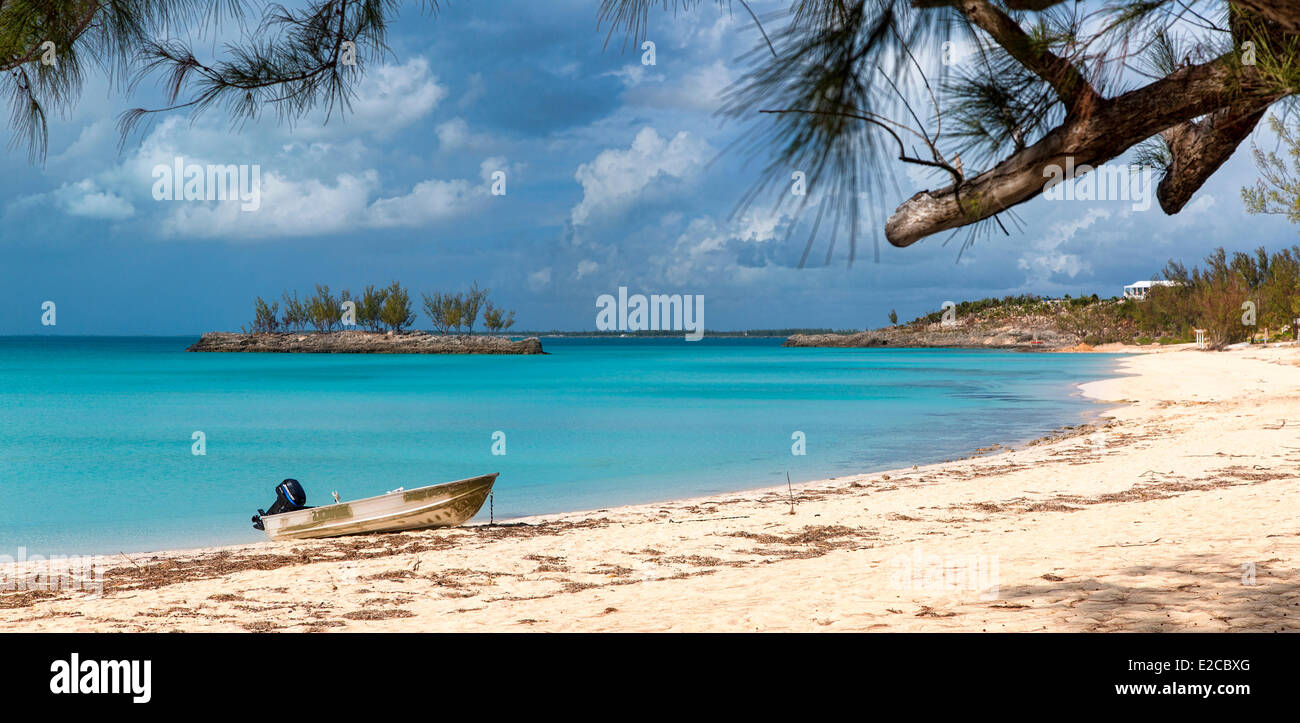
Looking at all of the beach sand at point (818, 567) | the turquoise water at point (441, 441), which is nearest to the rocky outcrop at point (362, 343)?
the turquoise water at point (441, 441)

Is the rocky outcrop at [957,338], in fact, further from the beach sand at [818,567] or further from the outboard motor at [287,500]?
the outboard motor at [287,500]

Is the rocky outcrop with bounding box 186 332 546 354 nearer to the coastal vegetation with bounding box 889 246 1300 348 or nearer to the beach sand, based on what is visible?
the coastal vegetation with bounding box 889 246 1300 348

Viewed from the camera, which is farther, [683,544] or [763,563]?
[683,544]

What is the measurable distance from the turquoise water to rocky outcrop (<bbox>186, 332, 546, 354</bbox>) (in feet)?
232

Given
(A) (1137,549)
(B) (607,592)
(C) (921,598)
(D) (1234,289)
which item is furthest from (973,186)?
(D) (1234,289)

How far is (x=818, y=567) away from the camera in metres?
8.34

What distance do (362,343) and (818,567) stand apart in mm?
127207

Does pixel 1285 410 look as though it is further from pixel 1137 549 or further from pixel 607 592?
pixel 607 592

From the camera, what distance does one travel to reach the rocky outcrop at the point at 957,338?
124812 mm

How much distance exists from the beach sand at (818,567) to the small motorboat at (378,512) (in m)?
0.22

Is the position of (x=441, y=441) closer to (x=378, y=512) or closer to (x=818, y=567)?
(x=378, y=512)

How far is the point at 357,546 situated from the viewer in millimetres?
11070

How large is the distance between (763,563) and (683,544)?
5.05 feet
